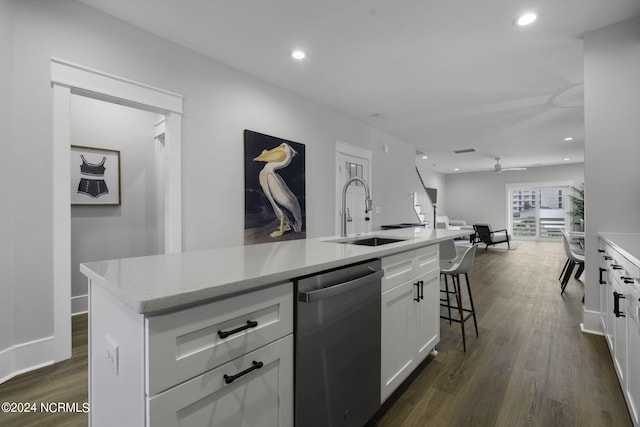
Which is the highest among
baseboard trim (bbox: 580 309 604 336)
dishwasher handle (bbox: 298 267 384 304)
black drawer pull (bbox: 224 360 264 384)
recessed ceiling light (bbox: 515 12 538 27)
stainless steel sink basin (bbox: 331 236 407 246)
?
recessed ceiling light (bbox: 515 12 538 27)

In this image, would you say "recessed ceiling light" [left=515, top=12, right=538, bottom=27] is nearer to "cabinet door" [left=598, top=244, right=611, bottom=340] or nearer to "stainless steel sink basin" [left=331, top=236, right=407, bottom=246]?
"cabinet door" [left=598, top=244, right=611, bottom=340]

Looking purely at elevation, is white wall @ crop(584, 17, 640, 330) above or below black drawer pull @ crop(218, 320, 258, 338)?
above

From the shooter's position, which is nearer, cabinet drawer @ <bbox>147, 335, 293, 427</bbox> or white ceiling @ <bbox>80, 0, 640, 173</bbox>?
cabinet drawer @ <bbox>147, 335, 293, 427</bbox>

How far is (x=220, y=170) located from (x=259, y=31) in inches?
51.4

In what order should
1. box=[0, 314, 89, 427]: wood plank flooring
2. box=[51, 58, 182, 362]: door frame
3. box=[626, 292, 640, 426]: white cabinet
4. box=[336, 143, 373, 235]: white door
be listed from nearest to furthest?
box=[626, 292, 640, 426]: white cabinet → box=[0, 314, 89, 427]: wood plank flooring → box=[51, 58, 182, 362]: door frame → box=[336, 143, 373, 235]: white door

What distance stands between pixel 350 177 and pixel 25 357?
13.3ft

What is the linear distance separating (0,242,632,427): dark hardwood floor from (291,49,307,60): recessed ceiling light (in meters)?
2.87

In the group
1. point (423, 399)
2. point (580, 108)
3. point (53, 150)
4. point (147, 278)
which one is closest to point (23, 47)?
point (53, 150)

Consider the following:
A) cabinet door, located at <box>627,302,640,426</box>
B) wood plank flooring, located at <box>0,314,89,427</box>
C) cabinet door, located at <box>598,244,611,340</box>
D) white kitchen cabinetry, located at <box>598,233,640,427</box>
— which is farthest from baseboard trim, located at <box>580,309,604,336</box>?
wood plank flooring, located at <box>0,314,89,427</box>

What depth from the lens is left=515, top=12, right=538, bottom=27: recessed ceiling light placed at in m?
2.31

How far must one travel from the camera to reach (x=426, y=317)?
2.06m

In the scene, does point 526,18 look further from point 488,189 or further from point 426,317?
point 488,189

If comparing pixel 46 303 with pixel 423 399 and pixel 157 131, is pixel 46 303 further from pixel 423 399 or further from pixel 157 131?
pixel 423 399

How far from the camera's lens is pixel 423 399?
176 cm
